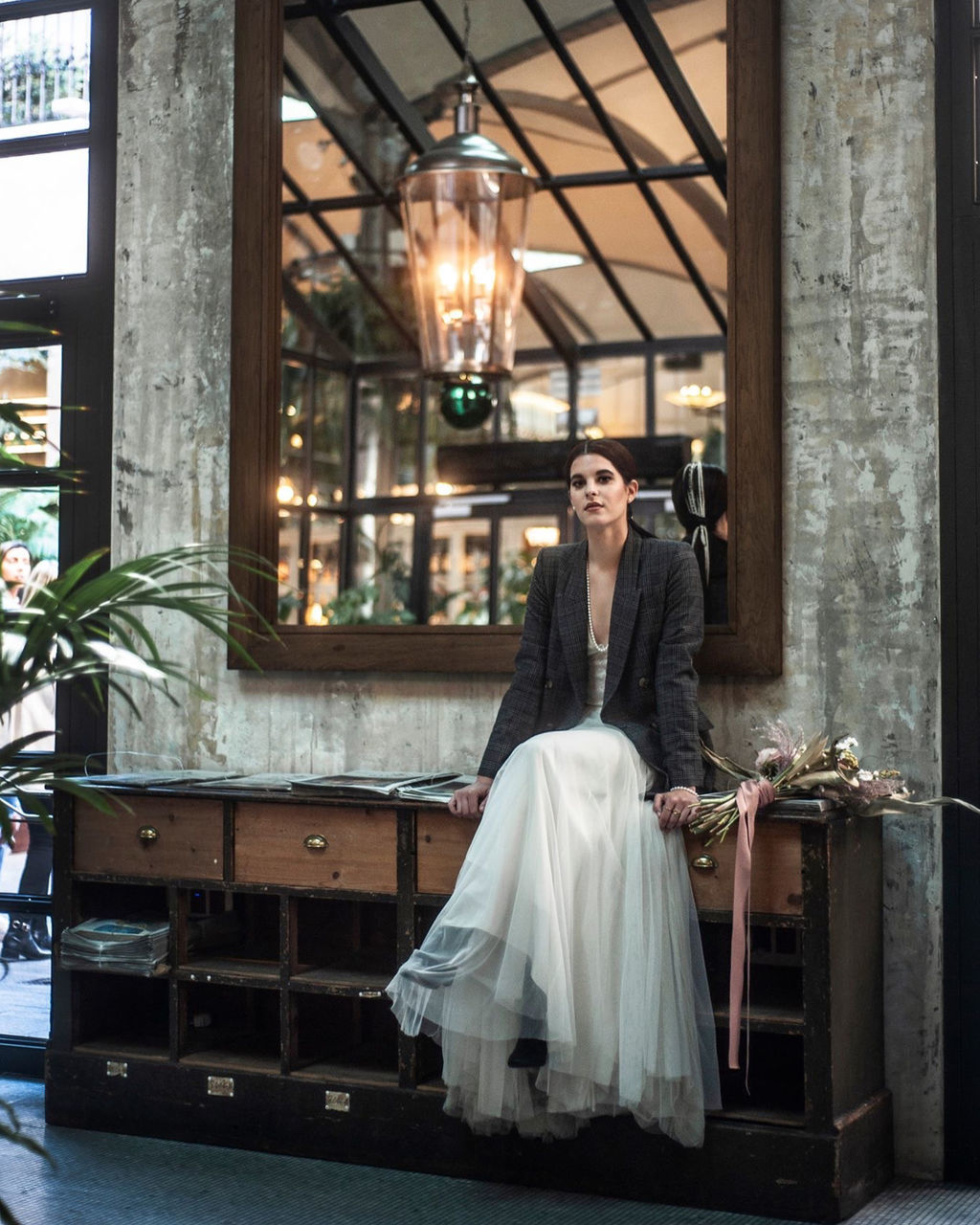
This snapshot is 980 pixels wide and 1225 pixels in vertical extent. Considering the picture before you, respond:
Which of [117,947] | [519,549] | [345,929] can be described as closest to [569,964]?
[345,929]

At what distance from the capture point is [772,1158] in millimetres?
3330

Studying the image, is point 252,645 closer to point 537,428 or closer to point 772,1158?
point 772,1158

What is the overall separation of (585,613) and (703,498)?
0.58m

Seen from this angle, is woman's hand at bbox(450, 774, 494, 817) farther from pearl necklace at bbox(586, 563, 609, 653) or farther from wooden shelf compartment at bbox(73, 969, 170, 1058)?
wooden shelf compartment at bbox(73, 969, 170, 1058)

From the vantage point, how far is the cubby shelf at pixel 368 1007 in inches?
131

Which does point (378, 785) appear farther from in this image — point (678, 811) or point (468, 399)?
point (468, 399)

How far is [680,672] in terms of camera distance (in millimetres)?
3594

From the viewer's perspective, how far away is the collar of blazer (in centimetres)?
367

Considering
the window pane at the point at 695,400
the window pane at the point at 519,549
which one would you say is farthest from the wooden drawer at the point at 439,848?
the window pane at the point at 695,400

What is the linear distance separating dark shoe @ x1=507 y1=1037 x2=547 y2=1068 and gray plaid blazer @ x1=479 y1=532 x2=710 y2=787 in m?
0.68

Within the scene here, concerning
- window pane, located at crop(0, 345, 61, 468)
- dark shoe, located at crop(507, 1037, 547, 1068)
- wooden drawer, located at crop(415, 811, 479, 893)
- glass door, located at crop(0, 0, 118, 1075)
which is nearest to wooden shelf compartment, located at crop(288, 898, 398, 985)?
wooden drawer, located at crop(415, 811, 479, 893)

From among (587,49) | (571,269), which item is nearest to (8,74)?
(587,49)

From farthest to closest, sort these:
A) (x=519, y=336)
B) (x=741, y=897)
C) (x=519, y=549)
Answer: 1. (x=519, y=336)
2. (x=519, y=549)
3. (x=741, y=897)

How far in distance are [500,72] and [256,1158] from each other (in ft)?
18.5
